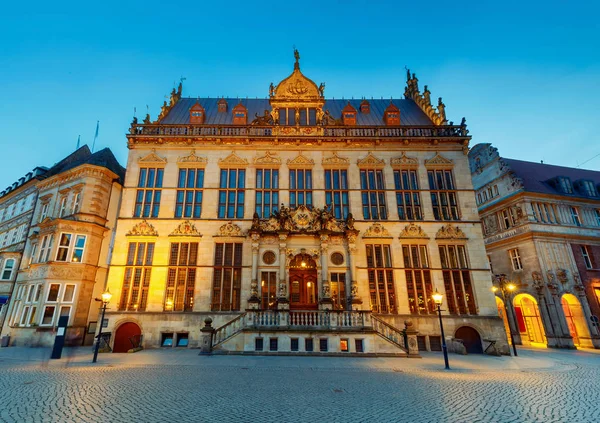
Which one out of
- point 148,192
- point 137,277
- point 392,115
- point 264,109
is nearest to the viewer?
point 137,277

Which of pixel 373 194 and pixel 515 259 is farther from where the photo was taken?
pixel 515 259

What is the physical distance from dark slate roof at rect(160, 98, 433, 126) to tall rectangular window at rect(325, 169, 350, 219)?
677cm

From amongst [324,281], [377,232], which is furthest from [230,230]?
[377,232]

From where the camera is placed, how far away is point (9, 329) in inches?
915

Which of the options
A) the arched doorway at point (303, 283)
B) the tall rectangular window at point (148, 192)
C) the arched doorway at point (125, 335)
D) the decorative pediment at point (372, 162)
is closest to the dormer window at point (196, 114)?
the tall rectangular window at point (148, 192)

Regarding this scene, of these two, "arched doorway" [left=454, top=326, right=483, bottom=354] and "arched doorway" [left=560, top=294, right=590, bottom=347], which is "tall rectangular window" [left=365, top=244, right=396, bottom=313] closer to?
"arched doorway" [left=454, top=326, right=483, bottom=354]

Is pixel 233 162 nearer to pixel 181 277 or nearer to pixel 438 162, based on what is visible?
pixel 181 277

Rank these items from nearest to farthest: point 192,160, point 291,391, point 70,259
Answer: point 291,391
point 70,259
point 192,160

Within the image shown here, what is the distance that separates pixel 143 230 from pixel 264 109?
1570 centimetres

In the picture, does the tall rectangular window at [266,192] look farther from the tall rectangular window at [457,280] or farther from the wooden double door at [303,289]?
the tall rectangular window at [457,280]

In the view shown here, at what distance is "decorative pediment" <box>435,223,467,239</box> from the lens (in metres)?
21.5

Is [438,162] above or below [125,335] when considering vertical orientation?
above

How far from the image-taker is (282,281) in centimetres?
1953

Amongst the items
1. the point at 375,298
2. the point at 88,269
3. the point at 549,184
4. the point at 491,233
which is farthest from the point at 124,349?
the point at 549,184
